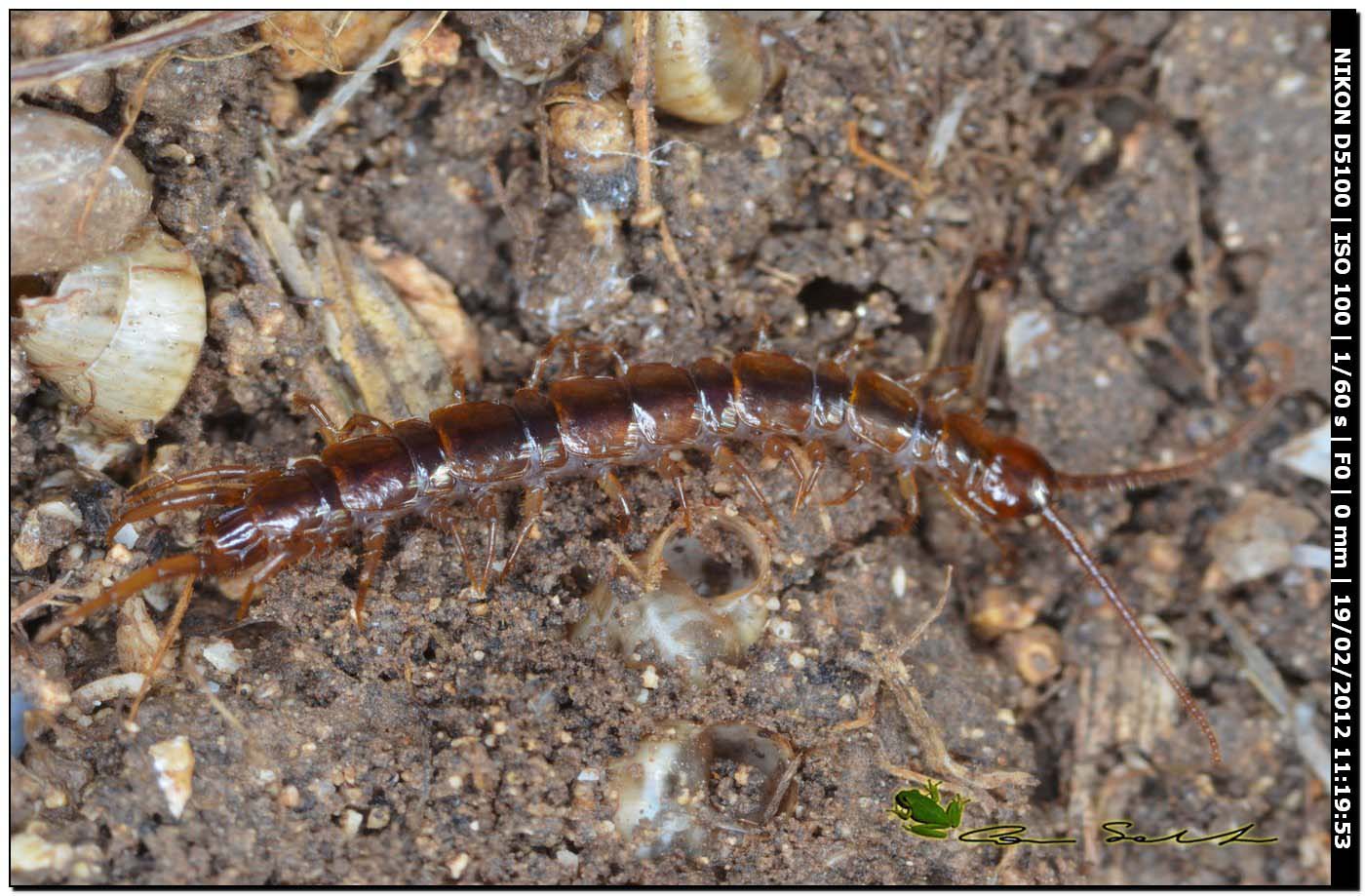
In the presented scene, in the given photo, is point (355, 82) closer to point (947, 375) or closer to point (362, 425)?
point (362, 425)

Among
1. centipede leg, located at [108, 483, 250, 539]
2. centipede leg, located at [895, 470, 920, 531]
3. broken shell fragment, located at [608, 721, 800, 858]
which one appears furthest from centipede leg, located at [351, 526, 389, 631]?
centipede leg, located at [895, 470, 920, 531]

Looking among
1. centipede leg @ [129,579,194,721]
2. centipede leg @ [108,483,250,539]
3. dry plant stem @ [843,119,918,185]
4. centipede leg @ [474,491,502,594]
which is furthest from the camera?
dry plant stem @ [843,119,918,185]

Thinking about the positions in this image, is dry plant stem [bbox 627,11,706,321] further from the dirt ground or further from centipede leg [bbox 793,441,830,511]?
centipede leg [bbox 793,441,830,511]

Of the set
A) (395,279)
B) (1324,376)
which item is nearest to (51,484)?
(395,279)

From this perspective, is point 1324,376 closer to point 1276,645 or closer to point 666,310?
point 1276,645

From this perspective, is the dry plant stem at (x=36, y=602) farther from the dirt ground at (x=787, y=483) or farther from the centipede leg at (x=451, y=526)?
the centipede leg at (x=451, y=526)

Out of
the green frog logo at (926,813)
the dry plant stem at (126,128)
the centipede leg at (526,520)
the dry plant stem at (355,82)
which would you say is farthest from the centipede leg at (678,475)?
the dry plant stem at (126,128)
